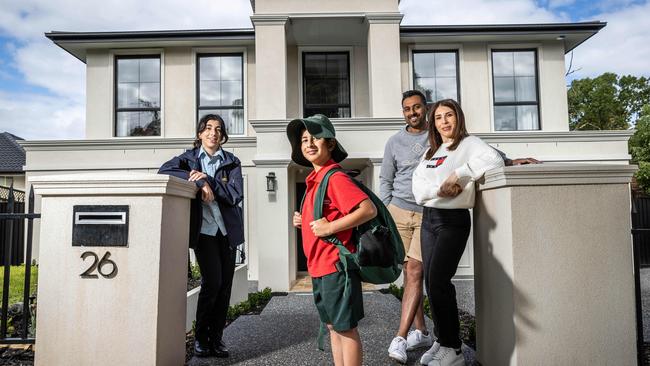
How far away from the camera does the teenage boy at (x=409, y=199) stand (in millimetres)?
3572

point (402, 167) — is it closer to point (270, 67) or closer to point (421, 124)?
point (421, 124)

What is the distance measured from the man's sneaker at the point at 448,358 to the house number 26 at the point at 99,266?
228cm

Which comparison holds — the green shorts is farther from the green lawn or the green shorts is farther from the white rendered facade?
the white rendered facade

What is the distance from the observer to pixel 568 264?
270 centimetres

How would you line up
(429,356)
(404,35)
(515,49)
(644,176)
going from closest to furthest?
(429,356) → (404,35) → (515,49) → (644,176)

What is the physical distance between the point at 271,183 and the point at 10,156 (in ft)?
75.8

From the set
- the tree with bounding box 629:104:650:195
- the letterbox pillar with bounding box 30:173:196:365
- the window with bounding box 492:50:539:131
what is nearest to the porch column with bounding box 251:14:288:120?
the window with bounding box 492:50:539:131

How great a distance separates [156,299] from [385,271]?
154 centimetres

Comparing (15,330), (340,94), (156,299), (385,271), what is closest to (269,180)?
(340,94)

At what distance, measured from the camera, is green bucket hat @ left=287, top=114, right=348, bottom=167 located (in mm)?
2520

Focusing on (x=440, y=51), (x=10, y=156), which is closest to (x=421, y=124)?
(x=440, y=51)

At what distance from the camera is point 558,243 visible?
2715 mm

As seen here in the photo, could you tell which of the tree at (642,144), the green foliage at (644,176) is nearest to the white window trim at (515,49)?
the green foliage at (644,176)

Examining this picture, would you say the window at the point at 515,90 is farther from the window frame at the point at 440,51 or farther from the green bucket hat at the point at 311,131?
the green bucket hat at the point at 311,131
